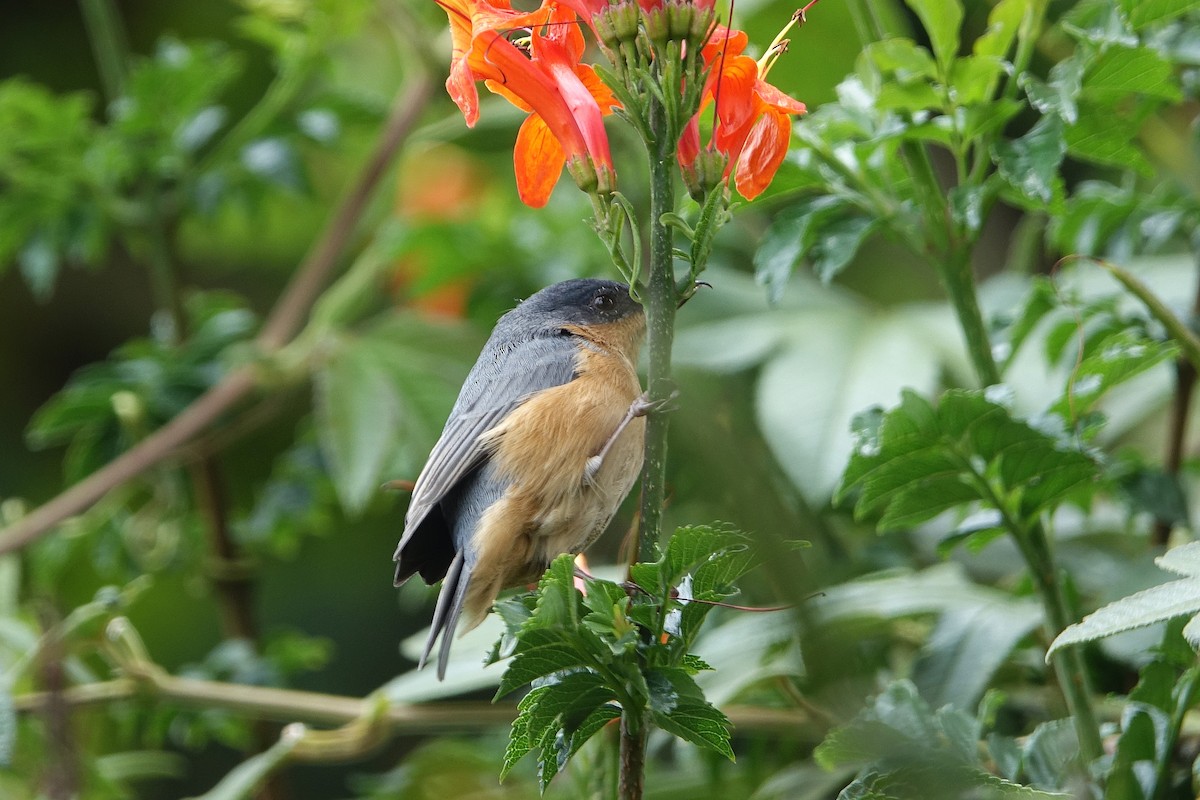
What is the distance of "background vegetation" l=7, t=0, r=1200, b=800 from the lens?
4.93ft

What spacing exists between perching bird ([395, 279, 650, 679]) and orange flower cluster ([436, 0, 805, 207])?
28 cm

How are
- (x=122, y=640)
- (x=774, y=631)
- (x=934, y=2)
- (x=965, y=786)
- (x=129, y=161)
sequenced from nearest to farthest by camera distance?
(x=965, y=786)
(x=934, y=2)
(x=774, y=631)
(x=122, y=640)
(x=129, y=161)

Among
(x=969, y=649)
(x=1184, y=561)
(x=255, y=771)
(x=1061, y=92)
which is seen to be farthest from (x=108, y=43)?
(x=1184, y=561)

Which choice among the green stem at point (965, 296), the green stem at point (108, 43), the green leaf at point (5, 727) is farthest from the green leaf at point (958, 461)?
the green stem at point (108, 43)

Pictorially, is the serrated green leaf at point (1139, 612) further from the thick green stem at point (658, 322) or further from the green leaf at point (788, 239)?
the green leaf at point (788, 239)

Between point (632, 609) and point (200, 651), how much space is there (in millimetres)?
3310

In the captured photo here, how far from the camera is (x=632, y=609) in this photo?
46.0 inches

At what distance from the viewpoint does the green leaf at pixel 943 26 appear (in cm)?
156

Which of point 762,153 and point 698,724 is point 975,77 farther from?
point 698,724

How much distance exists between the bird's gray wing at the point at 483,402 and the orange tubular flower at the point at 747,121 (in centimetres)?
49

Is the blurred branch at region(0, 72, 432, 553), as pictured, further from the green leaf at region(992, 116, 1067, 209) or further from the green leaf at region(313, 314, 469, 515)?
the green leaf at region(992, 116, 1067, 209)

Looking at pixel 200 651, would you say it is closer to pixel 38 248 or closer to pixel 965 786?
pixel 38 248

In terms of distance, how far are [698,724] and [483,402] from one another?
0.71 m

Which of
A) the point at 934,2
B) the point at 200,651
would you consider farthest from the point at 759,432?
the point at 200,651
